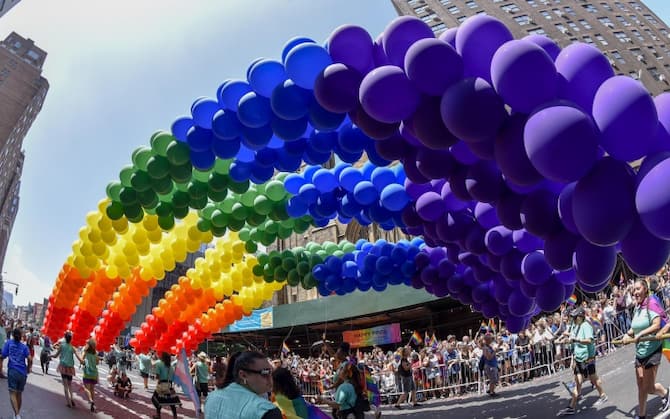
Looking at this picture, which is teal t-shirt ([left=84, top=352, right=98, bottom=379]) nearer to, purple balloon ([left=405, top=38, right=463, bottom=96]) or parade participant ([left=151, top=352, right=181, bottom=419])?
parade participant ([left=151, top=352, right=181, bottom=419])

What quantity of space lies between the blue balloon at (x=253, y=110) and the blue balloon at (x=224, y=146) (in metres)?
0.86

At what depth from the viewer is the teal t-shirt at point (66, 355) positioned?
11258 millimetres

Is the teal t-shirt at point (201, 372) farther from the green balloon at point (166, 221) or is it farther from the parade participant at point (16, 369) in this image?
the green balloon at point (166, 221)

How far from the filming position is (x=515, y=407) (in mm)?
9609

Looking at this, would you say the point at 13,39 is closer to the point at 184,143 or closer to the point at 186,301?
the point at 186,301

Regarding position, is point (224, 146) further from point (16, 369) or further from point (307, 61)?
point (16, 369)

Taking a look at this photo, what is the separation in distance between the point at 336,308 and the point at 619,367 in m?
19.8

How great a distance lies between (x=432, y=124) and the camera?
462 centimetres

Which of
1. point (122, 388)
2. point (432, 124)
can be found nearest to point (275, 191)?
point (432, 124)

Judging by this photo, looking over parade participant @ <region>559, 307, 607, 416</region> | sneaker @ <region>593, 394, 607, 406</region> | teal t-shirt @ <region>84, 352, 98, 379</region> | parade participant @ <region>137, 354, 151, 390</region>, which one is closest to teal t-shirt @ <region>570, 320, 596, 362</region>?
parade participant @ <region>559, 307, 607, 416</region>

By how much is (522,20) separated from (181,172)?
53662mm

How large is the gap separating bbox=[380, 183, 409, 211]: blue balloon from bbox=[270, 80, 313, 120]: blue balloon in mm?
2699

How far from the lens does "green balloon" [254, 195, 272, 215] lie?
32.4ft

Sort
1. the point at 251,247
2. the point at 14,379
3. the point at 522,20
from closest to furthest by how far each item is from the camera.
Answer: the point at 14,379 → the point at 251,247 → the point at 522,20
